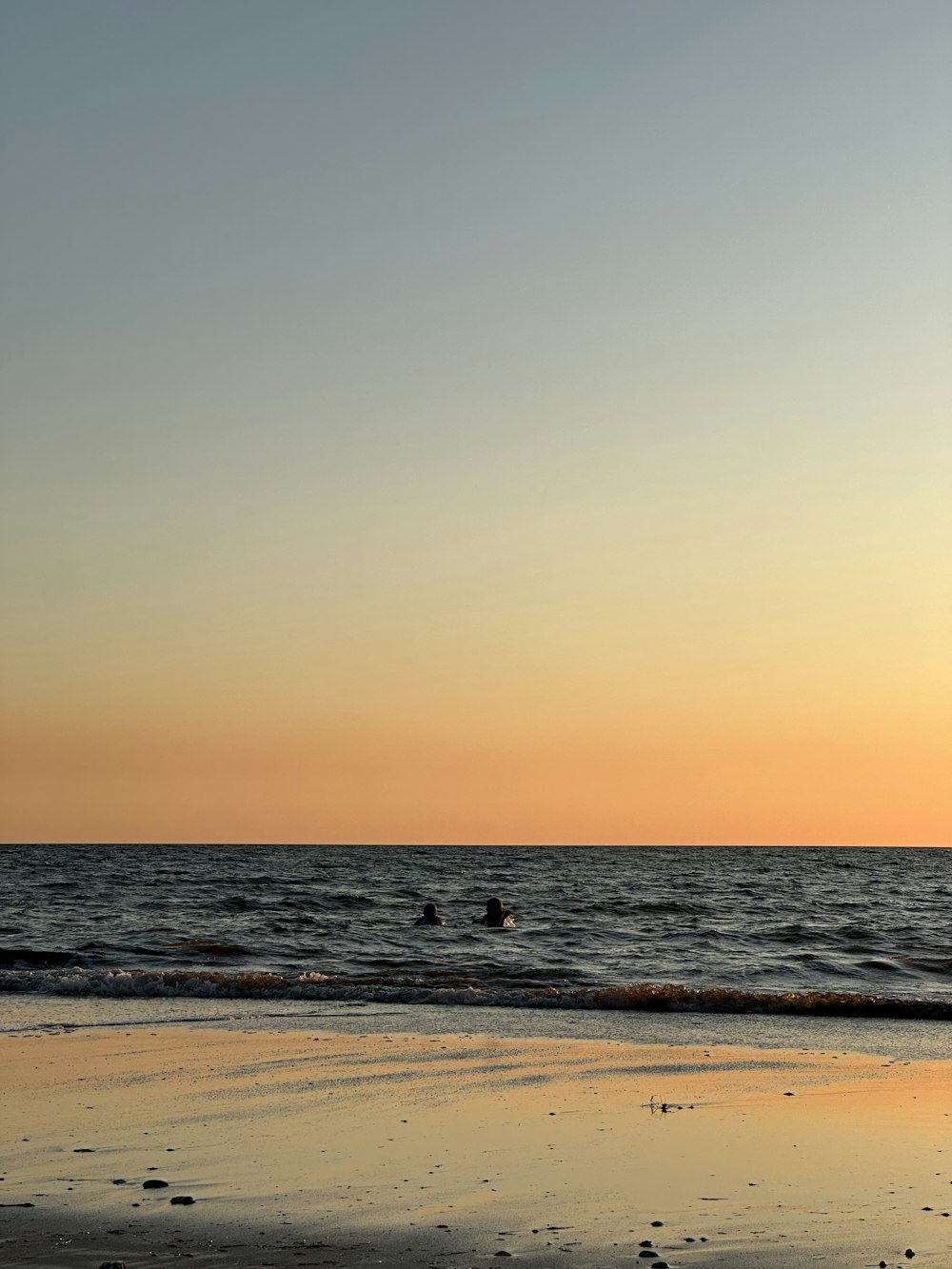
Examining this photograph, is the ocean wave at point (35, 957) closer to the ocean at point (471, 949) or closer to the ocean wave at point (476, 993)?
the ocean at point (471, 949)

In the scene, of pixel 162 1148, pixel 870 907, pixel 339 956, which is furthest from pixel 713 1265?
pixel 870 907

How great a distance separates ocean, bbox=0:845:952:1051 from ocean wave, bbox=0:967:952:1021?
0.13 ft

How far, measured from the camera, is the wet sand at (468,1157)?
6.84 m

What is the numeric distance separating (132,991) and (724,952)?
12.9 m

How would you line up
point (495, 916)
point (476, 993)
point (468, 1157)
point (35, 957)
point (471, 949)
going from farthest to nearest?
1. point (495, 916)
2. point (471, 949)
3. point (35, 957)
4. point (476, 993)
5. point (468, 1157)

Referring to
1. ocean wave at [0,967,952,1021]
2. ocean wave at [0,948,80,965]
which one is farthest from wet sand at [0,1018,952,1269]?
ocean wave at [0,948,80,965]

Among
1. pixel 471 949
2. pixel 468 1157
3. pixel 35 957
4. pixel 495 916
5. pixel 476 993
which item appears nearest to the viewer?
pixel 468 1157

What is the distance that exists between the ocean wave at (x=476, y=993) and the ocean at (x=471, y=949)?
39 millimetres

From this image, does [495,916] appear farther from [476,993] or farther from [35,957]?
[476,993]

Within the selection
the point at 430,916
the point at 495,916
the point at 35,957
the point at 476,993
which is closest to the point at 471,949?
the point at 495,916

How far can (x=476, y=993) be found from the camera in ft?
62.3

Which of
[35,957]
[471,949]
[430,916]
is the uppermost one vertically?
[430,916]

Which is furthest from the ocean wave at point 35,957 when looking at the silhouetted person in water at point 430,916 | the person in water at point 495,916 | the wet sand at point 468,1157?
the person in water at point 495,916

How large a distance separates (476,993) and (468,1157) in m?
10.3
